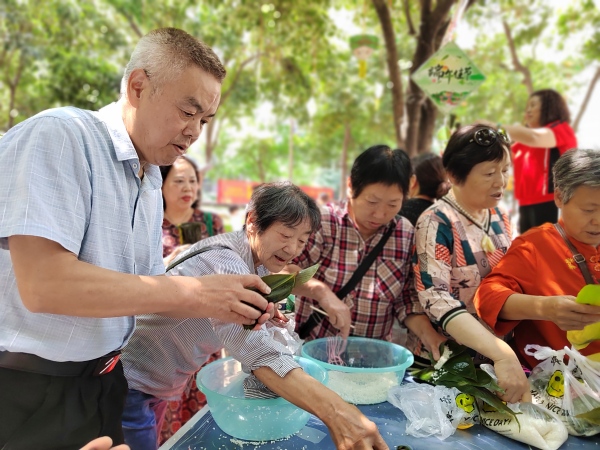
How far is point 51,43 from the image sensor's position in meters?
8.95

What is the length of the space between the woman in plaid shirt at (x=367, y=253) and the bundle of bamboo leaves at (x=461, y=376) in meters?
0.19

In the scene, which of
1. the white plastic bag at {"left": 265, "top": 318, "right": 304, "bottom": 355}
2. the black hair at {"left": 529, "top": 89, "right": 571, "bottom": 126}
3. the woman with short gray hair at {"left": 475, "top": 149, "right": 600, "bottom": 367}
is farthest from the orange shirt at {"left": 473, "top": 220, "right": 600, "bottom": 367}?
the black hair at {"left": 529, "top": 89, "right": 571, "bottom": 126}

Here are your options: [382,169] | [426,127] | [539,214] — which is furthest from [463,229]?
[426,127]

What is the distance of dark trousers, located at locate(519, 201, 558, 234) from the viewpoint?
3562 millimetres

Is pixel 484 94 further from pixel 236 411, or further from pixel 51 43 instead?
pixel 236 411

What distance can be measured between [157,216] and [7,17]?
9302 mm

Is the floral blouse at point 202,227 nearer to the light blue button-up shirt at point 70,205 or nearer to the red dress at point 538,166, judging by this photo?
the light blue button-up shirt at point 70,205

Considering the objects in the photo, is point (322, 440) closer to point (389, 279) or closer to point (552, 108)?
point (389, 279)

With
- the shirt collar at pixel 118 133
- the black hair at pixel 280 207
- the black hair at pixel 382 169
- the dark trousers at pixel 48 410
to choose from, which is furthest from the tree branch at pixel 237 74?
the dark trousers at pixel 48 410

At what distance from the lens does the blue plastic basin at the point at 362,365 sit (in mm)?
1605

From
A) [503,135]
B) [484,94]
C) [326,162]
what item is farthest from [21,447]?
[326,162]

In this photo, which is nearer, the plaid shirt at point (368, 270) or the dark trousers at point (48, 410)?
the dark trousers at point (48, 410)

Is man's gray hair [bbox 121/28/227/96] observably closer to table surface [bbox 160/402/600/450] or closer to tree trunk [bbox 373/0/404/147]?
table surface [bbox 160/402/600/450]

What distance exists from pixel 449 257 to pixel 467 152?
45cm
